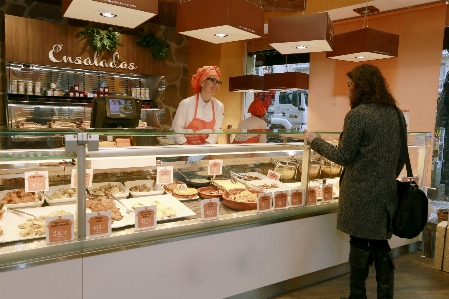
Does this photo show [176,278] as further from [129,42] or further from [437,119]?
[129,42]

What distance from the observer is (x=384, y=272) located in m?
2.61

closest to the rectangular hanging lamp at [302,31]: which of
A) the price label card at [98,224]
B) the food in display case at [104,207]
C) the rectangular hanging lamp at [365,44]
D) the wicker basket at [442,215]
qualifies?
the rectangular hanging lamp at [365,44]

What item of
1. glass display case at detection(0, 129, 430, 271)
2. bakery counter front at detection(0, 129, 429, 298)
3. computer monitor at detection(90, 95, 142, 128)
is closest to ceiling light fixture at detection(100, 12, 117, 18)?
computer monitor at detection(90, 95, 142, 128)

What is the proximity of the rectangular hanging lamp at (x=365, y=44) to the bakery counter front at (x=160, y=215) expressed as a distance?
5.25 feet

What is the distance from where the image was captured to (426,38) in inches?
235

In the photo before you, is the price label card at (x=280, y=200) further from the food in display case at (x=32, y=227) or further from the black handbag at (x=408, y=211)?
the food in display case at (x=32, y=227)

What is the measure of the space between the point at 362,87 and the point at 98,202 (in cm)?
186

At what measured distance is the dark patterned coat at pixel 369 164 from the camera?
7.86 feet

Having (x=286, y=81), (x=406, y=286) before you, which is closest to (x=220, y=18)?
(x=406, y=286)

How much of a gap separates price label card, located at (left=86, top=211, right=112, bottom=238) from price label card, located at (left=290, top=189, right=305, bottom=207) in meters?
1.39

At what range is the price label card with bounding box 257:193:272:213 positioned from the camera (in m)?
2.63

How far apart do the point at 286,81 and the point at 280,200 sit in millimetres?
4548

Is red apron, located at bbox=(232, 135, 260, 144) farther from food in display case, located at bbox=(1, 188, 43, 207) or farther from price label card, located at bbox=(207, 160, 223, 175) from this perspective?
food in display case, located at bbox=(1, 188, 43, 207)

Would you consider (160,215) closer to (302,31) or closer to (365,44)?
(302,31)
